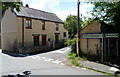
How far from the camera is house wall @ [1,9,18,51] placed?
693 inches

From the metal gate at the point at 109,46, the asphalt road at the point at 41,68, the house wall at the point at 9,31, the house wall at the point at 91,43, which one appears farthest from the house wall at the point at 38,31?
the metal gate at the point at 109,46

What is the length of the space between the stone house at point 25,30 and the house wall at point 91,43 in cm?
841

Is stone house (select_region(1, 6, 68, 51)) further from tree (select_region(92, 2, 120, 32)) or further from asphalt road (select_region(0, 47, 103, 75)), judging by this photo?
tree (select_region(92, 2, 120, 32))

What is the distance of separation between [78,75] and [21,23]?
1332cm

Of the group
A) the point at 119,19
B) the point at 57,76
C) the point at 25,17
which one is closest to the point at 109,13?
the point at 119,19

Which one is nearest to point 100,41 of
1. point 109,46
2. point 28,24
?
point 109,46

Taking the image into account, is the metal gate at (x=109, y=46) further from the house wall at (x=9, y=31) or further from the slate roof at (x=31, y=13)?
the house wall at (x=9, y=31)

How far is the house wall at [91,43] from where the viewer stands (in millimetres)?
11047

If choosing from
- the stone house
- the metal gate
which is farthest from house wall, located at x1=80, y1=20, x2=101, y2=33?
the stone house

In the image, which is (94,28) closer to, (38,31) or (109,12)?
(109,12)

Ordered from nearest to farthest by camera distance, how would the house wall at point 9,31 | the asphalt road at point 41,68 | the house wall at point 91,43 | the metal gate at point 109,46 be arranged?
the asphalt road at point 41,68 → the metal gate at point 109,46 → the house wall at point 91,43 → the house wall at point 9,31

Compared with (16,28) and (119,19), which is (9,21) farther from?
(119,19)

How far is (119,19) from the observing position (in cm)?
1043

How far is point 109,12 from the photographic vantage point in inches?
425
